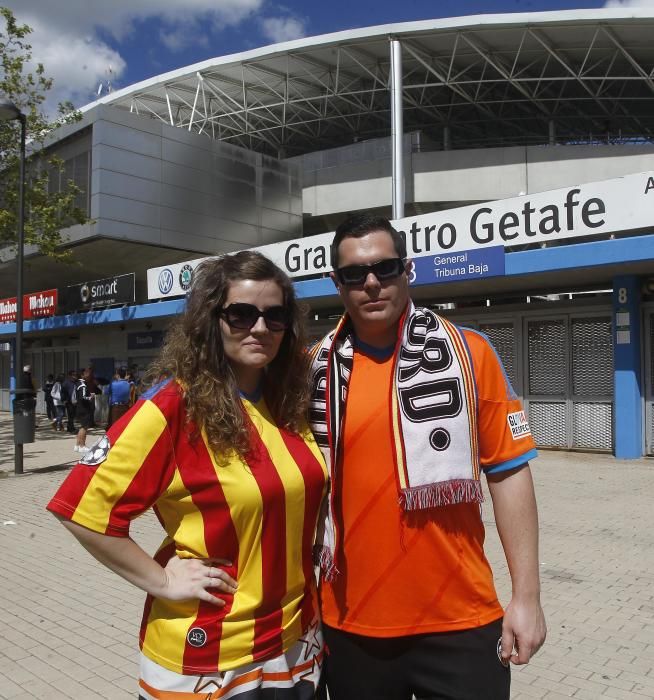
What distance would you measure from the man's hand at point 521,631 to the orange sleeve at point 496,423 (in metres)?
0.38

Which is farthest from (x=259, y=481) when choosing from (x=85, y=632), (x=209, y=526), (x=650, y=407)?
(x=650, y=407)

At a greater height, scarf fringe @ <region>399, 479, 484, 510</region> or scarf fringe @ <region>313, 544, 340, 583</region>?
scarf fringe @ <region>399, 479, 484, 510</region>

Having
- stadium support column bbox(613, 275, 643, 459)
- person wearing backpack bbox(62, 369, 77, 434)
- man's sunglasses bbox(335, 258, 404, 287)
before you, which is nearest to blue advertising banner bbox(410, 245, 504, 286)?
stadium support column bbox(613, 275, 643, 459)

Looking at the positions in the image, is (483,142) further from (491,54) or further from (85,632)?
(85,632)

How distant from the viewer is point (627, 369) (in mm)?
10930

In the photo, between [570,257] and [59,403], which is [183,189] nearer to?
[59,403]

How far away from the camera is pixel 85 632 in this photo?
4.30 m

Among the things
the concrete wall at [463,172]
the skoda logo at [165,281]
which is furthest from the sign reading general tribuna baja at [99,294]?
the concrete wall at [463,172]

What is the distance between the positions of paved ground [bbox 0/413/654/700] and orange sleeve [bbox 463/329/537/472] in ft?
6.65

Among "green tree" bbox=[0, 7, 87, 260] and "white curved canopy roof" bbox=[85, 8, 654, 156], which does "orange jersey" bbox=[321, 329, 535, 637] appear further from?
"white curved canopy roof" bbox=[85, 8, 654, 156]

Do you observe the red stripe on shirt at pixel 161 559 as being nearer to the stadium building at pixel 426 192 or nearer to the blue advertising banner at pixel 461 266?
the stadium building at pixel 426 192

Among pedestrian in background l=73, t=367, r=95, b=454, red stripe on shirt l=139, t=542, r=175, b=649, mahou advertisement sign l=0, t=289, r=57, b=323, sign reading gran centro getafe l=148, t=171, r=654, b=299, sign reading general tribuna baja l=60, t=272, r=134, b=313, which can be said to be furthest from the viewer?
mahou advertisement sign l=0, t=289, r=57, b=323

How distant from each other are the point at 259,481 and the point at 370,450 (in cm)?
35

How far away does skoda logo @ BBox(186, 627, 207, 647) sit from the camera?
1733 mm
